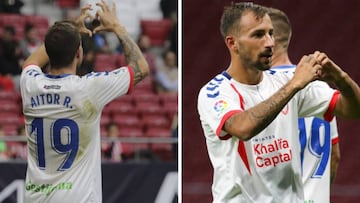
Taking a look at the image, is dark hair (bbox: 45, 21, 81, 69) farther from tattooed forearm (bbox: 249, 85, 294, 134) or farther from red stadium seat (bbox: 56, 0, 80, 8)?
red stadium seat (bbox: 56, 0, 80, 8)

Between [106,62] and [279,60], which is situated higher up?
[279,60]

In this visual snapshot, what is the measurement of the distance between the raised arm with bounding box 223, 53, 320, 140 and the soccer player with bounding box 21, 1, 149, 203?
1.40m

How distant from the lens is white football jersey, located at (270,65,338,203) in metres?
5.20

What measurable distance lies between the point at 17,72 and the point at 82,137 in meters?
6.24

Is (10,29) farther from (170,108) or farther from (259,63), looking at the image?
(259,63)

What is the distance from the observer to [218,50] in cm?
881

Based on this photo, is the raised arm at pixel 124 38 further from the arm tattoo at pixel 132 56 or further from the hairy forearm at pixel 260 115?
the hairy forearm at pixel 260 115

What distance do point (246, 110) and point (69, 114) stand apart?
1.47m

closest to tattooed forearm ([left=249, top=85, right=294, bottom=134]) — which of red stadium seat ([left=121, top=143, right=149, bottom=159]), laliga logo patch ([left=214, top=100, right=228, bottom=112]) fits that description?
laliga logo patch ([left=214, top=100, right=228, bottom=112])

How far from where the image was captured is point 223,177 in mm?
4062

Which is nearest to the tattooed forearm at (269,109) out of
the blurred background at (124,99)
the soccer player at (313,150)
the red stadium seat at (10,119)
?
the soccer player at (313,150)

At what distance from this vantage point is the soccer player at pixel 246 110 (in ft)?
13.1

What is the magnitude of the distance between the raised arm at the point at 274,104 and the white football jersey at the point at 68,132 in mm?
1394

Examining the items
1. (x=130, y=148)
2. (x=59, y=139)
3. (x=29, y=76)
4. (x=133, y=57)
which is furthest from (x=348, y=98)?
(x=130, y=148)
